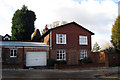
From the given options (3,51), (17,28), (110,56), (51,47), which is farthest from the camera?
(17,28)

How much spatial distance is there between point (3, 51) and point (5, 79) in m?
11.2

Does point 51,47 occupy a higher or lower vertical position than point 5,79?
higher

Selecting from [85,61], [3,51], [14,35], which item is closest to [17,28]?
[14,35]

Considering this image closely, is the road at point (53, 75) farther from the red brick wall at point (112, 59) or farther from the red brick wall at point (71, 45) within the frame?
the red brick wall at point (71, 45)

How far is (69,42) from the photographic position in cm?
2361

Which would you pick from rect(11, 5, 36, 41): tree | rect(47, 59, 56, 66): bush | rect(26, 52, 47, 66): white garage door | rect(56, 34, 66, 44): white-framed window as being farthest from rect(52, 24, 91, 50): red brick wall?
rect(11, 5, 36, 41): tree

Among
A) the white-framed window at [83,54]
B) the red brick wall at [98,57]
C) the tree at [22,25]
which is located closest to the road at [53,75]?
the red brick wall at [98,57]

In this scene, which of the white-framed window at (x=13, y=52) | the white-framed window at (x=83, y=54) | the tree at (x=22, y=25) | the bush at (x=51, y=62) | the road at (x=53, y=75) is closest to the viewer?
the road at (x=53, y=75)

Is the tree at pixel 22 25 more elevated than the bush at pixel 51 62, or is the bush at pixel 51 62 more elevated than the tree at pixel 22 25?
the tree at pixel 22 25

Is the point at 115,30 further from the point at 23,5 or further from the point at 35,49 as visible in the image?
the point at 23,5

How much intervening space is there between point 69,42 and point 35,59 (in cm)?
648

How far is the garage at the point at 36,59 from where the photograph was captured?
21.5 metres

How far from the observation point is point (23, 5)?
44.1m

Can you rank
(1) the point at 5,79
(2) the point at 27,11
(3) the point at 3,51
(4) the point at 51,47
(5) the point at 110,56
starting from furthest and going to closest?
(2) the point at 27,11
(4) the point at 51,47
(3) the point at 3,51
(5) the point at 110,56
(1) the point at 5,79
